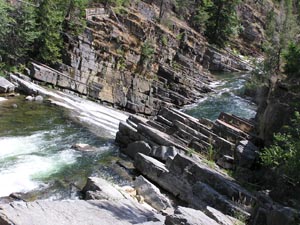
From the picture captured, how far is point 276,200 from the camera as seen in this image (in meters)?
12.1

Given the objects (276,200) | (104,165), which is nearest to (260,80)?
(104,165)

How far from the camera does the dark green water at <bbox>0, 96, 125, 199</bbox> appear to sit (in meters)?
14.3

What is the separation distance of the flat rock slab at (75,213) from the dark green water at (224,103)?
81.8 ft

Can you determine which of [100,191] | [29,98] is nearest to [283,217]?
[100,191]

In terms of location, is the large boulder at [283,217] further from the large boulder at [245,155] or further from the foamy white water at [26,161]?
the foamy white water at [26,161]

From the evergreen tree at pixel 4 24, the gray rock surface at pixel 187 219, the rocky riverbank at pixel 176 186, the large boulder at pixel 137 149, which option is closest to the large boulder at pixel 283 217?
the rocky riverbank at pixel 176 186

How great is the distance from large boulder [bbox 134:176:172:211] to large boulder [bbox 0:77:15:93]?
15.3 metres

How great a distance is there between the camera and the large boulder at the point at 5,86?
2625 centimetres

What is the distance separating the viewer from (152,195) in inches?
545

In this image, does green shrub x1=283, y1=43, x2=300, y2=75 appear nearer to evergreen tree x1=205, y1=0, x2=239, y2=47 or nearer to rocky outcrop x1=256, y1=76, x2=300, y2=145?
rocky outcrop x1=256, y1=76, x2=300, y2=145

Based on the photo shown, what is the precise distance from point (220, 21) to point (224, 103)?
30074mm

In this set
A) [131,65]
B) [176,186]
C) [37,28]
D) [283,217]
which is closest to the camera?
[283,217]

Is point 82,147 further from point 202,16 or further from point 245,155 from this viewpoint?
point 202,16

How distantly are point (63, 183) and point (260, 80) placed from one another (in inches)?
1029
